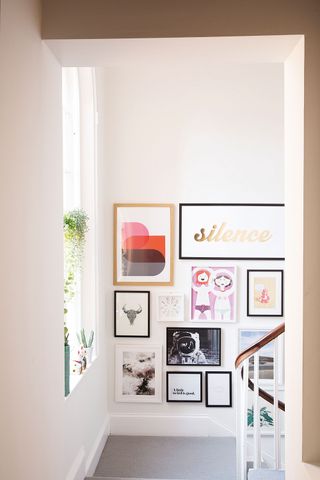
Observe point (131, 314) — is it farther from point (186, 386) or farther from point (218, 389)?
point (218, 389)

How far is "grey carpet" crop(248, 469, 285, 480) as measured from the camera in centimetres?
265

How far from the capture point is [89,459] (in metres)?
3.50

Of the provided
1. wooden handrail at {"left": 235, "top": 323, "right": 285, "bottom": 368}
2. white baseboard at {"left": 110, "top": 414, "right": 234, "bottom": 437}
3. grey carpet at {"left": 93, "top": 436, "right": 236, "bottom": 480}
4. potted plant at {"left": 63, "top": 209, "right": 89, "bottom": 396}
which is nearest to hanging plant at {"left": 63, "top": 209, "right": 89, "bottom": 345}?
potted plant at {"left": 63, "top": 209, "right": 89, "bottom": 396}

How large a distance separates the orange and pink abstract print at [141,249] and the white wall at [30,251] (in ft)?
6.73

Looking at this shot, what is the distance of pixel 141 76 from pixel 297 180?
2676 millimetres

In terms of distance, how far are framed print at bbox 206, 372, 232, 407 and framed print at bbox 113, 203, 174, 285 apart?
89 centimetres

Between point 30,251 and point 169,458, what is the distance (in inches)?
109

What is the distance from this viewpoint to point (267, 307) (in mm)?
4227

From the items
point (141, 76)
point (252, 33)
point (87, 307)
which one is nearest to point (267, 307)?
point (87, 307)

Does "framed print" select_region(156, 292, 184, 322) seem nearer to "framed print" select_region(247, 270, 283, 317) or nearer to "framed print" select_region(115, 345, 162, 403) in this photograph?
"framed print" select_region(115, 345, 162, 403)

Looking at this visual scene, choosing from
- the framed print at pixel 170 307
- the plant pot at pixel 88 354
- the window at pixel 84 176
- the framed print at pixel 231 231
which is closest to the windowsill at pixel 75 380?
the plant pot at pixel 88 354

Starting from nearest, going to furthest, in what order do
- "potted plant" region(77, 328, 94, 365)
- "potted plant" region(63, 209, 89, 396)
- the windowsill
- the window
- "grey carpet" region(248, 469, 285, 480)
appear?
"grey carpet" region(248, 469, 285, 480)
the windowsill
"potted plant" region(63, 209, 89, 396)
"potted plant" region(77, 328, 94, 365)
the window

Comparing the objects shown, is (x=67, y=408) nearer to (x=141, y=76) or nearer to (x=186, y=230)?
(x=186, y=230)

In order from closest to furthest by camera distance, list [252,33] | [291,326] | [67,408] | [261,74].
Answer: [252,33]
[291,326]
[67,408]
[261,74]
